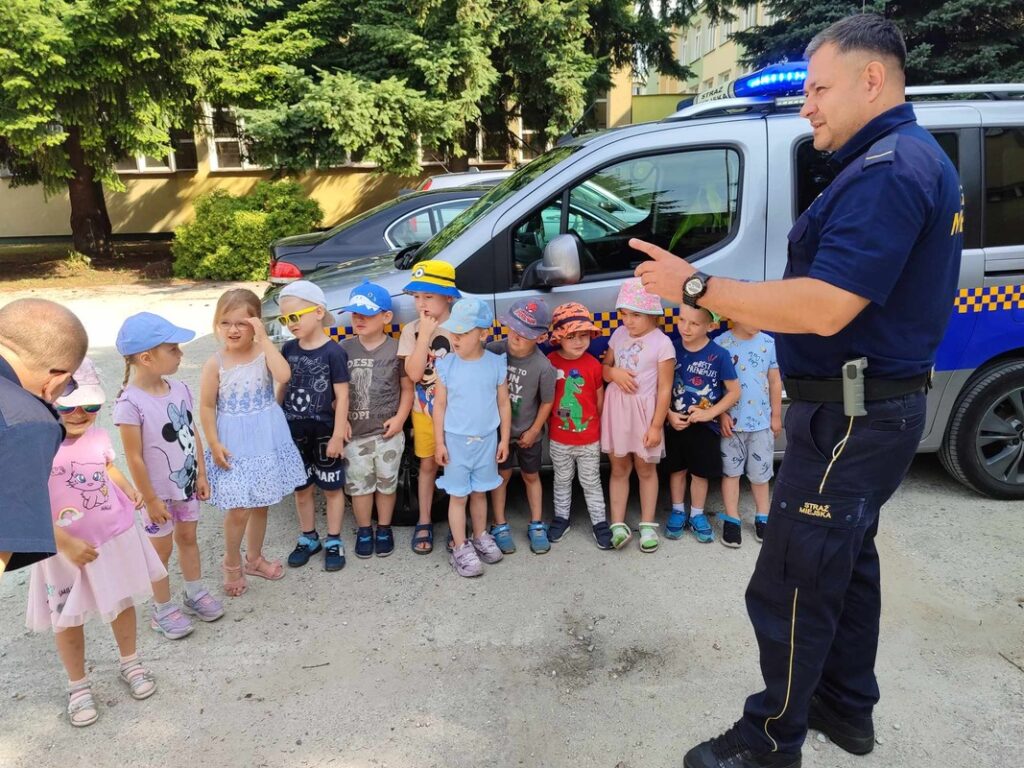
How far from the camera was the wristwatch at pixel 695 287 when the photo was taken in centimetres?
201

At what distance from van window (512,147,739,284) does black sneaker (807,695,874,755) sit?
2.12 meters

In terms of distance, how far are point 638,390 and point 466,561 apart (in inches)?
46.5

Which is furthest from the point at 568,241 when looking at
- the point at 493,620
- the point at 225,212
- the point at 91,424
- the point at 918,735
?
the point at 225,212

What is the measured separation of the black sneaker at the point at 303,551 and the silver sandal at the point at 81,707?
1.12 m

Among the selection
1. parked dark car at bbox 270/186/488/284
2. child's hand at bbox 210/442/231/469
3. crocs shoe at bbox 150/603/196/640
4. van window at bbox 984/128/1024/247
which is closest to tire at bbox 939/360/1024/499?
van window at bbox 984/128/1024/247

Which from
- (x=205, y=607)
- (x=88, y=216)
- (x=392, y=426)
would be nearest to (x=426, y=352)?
(x=392, y=426)

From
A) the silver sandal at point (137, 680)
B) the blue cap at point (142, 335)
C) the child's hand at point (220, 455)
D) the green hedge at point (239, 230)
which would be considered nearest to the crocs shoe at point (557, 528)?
the child's hand at point (220, 455)

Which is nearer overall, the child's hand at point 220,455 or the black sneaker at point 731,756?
the black sneaker at point 731,756

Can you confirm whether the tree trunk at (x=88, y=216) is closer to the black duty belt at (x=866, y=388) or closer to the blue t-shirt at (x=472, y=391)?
the blue t-shirt at (x=472, y=391)

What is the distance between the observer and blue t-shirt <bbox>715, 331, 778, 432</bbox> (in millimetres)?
3695

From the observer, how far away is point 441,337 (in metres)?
3.67

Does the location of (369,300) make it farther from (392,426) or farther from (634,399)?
(634,399)

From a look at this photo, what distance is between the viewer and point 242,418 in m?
3.32

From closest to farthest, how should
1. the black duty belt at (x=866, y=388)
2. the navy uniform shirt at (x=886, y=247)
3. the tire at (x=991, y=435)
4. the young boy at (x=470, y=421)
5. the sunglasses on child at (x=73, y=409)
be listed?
the navy uniform shirt at (x=886, y=247) → the black duty belt at (x=866, y=388) → the sunglasses on child at (x=73, y=409) → the young boy at (x=470, y=421) → the tire at (x=991, y=435)
